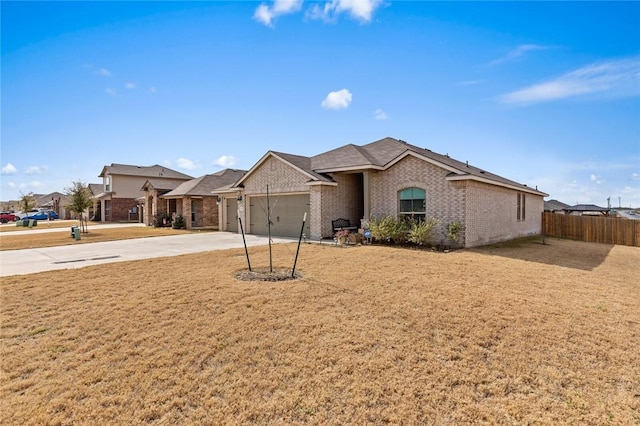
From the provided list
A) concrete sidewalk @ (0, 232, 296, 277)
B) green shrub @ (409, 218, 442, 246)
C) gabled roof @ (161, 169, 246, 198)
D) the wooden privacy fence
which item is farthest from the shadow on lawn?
gabled roof @ (161, 169, 246, 198)

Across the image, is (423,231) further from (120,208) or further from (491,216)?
(120,208)

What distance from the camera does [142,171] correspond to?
40.6m

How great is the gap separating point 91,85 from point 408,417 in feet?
54.8

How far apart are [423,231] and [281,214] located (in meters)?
8.52

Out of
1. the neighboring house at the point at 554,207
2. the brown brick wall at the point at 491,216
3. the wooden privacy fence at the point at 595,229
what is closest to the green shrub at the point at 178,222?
the brown brick wall at the point at 491,216

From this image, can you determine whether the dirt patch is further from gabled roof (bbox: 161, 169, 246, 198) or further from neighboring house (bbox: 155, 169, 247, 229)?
neighboring house (bbox: 155, 169, 247, 229)

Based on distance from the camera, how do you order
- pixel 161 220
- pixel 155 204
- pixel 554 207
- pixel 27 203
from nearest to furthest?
pixel 161 220 < pixel 155 204 < pixel 554 207 < pixel 27 203

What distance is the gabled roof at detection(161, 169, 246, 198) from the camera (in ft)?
86.7

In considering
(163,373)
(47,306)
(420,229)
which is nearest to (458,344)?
(163,373)

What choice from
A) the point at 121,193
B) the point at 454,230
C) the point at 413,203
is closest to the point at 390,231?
the point at 413,203

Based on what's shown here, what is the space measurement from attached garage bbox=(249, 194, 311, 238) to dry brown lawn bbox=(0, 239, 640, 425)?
32.9ft

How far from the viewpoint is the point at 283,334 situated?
184 inches

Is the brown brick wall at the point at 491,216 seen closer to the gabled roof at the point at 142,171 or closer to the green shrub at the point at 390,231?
the green shrub at the point at 390,231

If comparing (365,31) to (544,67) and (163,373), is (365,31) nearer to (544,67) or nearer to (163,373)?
(544,67)
